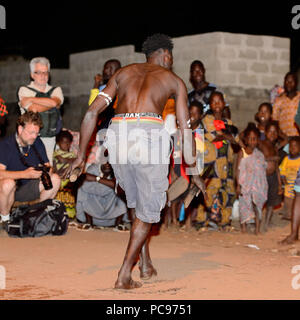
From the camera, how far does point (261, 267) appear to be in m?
6.05

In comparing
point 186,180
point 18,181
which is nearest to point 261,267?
point 186,180

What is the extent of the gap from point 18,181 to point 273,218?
156 inches

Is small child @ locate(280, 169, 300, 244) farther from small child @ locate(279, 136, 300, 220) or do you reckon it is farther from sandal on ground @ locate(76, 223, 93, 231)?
sandal on ground @ locate(76, 223, 93, 231)

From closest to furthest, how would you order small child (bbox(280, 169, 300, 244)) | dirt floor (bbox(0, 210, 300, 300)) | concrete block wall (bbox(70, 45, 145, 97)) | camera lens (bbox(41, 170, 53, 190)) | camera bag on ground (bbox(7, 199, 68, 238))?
1. dirt floor (bbox(0, 210, 300, 300))
2. small child (bbox(280, 169, 300, 244))
3. camera bag on ground (bbox(7, 199, 68, 238))
4. camera lens (bbox(41, 170, 53, 190))
5. concrete block wall (bbox(70, 45, 145, 97))

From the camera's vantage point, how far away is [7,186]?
747 centimetres

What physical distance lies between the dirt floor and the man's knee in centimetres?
52

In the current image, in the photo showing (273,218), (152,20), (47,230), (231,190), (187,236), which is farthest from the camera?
(152,20)

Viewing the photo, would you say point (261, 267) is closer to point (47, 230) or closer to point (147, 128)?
Result: point (147, 128)

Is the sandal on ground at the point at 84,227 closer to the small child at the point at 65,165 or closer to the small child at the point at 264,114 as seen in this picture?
the small child at the point at 65,165

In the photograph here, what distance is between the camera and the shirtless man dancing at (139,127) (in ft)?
16.6

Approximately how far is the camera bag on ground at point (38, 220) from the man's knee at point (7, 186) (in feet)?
0.89

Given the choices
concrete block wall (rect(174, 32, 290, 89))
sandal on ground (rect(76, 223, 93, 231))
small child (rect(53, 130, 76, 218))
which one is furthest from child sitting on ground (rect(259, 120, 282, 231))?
small child (rect(53, 130, 76, 218))

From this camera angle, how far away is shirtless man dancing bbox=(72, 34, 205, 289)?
5.05 metres

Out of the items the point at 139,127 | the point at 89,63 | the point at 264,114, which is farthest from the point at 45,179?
the point at 89,63
